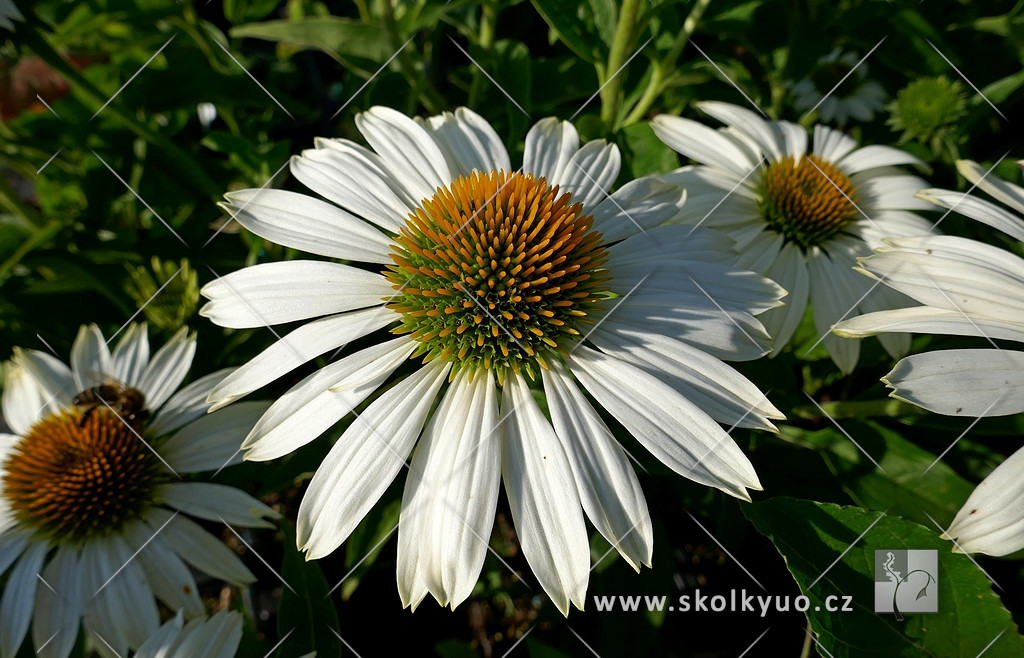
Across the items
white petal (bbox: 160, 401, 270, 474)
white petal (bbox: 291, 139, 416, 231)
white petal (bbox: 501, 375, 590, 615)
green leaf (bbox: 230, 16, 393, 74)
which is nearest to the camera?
white petal (bbox: 501, 375, 590, 615)

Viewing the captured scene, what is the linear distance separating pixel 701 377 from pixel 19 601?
1113 mm

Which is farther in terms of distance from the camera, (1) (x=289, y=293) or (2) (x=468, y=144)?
(2) (x=468, y=144)

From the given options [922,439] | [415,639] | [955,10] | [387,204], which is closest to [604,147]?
[387,204]

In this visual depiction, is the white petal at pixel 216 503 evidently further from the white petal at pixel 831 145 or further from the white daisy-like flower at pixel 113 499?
the white petal at pixel 831 145

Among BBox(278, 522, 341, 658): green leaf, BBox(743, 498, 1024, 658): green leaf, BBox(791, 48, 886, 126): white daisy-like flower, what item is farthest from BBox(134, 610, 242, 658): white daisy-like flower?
BBox(791, 48, 886, 126): white daisy-like flower

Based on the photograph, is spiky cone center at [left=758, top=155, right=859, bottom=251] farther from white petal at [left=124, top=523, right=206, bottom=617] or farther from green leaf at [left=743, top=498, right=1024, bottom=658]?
white petal at [left=124, top=523, right=206, bottom=617]

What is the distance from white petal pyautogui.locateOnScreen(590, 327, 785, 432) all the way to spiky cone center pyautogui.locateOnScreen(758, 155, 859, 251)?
0.48 metres

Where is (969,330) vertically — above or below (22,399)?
below

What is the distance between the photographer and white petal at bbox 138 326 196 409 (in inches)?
46.7

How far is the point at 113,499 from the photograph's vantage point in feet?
3.56

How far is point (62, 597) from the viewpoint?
39.5 inches

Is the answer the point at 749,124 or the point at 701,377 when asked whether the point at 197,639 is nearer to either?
the point at 701,377

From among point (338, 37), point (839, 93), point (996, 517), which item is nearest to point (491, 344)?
point (996, 517)

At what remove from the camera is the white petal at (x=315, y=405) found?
2.58 feet
